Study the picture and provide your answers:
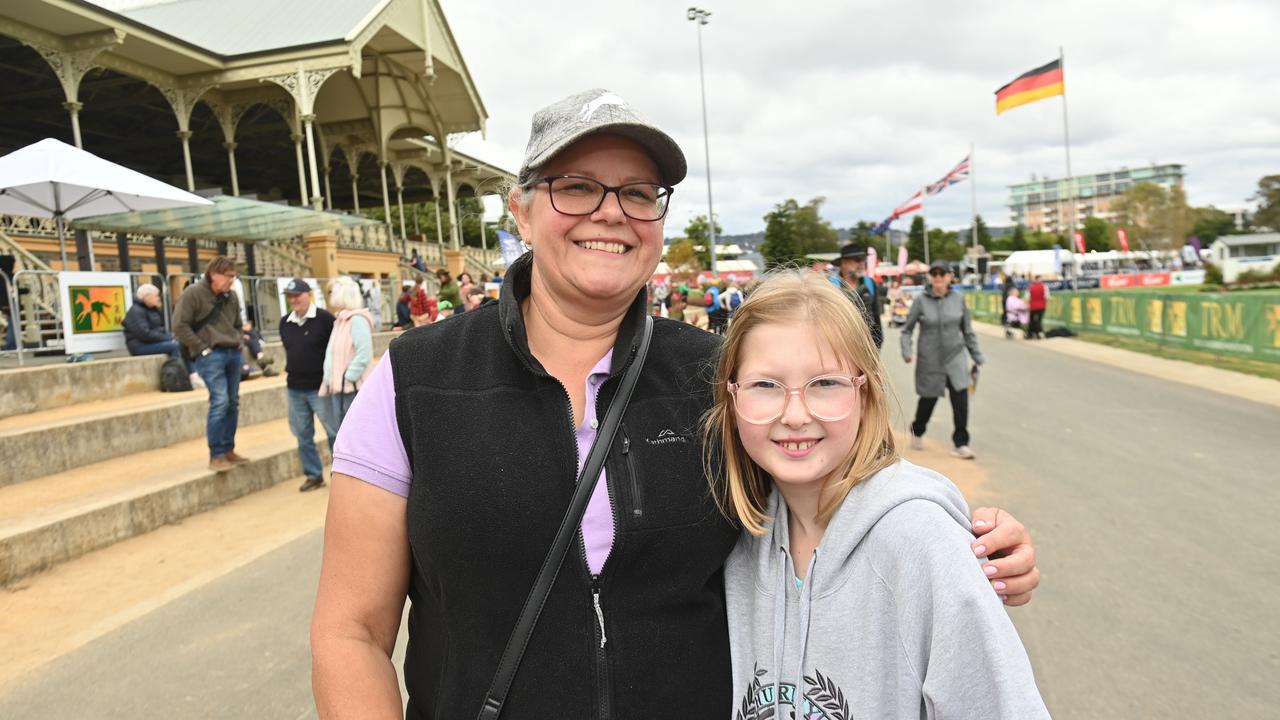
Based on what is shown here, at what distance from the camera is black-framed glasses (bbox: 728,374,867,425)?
5.23 ft

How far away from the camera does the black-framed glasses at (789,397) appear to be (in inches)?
62.8

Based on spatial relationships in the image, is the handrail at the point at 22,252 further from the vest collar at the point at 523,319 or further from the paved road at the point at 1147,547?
the vest collar at the point at 523,319

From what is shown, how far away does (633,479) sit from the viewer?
1.51m

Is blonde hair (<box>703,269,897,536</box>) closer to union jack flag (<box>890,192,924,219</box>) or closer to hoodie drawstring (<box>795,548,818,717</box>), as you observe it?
hoodie drawstring (<box>795,548,818,717</box>)

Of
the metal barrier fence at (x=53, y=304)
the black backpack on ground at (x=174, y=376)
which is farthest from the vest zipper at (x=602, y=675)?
the black backpack on ground at (x=174, y=376)

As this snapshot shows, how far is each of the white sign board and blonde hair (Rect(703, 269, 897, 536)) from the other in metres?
10.9

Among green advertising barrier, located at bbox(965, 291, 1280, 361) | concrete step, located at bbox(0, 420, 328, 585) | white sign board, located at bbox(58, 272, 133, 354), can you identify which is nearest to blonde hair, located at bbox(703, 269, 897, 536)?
concrete step, located at bbox(0, 420, 328, 585)

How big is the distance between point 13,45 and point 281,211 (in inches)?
239

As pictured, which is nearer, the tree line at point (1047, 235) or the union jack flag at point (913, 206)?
the union jack flag at point (913, 206)

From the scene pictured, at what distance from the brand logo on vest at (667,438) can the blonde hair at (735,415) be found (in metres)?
0.06

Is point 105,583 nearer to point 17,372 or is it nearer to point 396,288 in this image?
point 17,372

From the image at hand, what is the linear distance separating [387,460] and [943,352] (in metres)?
7.77

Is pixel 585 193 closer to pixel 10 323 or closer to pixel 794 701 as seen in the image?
pixel 794 701

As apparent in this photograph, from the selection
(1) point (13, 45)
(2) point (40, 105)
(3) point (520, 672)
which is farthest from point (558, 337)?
(2) point (40, 105)
